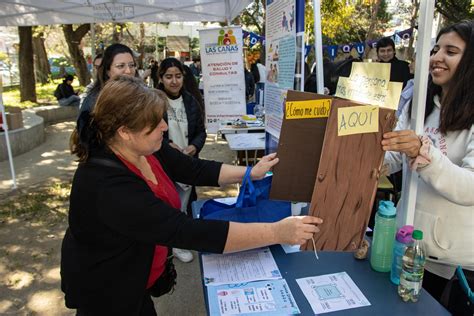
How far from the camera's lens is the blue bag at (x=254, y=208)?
58.3 inches

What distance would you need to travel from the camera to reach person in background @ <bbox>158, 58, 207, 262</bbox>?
3.23m

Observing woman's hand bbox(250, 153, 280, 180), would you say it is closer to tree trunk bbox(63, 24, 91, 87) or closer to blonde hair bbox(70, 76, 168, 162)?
blonde hair bbox(70, 76, 168, 162)

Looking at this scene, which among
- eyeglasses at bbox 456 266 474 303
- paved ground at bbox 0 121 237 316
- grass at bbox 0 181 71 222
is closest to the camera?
eyeglasses at bbox 456 266 474 303

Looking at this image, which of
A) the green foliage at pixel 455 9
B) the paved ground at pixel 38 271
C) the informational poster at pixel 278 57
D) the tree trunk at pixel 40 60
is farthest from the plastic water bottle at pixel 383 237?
the tree trunk at pixel 40 60

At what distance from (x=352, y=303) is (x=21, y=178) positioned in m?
5.50

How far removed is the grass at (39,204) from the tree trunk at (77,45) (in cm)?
1013

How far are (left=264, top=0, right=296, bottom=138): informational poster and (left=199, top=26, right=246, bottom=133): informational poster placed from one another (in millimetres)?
1959

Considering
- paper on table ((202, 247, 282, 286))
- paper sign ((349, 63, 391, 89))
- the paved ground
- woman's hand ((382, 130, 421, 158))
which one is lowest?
the paved ground

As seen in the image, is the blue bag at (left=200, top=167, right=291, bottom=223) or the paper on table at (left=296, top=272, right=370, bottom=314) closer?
the paper on table at (left=296, top=272, right=370, bottom=314)

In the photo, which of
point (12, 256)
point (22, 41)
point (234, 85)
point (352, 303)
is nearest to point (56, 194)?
point (12, 256)

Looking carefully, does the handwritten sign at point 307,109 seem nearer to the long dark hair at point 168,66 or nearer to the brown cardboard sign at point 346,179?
the brown cardboard sign at point 346,179

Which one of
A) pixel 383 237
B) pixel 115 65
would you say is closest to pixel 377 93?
pixel 383 237

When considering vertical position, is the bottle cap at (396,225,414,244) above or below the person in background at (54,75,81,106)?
below

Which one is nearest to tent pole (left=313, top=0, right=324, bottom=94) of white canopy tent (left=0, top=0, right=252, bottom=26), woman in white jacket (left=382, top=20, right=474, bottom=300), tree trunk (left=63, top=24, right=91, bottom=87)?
woman in white jacket (left=382, top=20, right=474, bottom=300)
